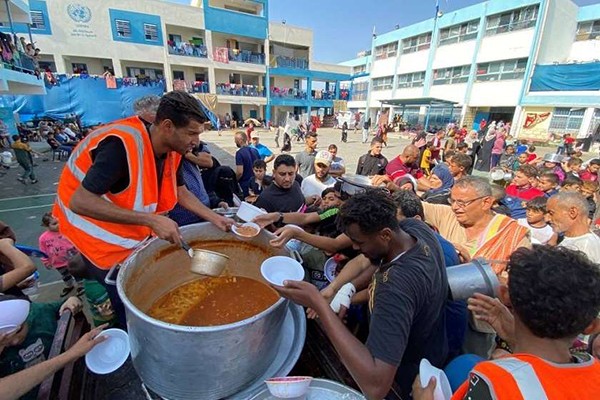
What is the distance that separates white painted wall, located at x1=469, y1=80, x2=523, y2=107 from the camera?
73.1 feet

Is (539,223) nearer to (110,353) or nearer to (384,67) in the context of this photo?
(110,353)

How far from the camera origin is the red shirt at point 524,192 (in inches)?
176

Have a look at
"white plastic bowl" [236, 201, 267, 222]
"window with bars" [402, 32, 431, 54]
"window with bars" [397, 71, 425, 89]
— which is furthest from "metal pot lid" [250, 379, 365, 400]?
"window with bars" [402, 32, 431, 54]

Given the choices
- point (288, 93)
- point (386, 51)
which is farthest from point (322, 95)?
point (386, 51)

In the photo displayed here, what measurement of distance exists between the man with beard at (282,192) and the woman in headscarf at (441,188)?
1.92m

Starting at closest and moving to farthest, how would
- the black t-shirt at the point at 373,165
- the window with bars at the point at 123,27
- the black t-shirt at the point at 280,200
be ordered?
1. the black t-shirt at the point at 280,200
2. the black t-shirt at the point at 373,165
3. the window with bars at the point at 123,27

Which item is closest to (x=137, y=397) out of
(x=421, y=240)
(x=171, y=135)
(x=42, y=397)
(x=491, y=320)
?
(x=42, y=397)

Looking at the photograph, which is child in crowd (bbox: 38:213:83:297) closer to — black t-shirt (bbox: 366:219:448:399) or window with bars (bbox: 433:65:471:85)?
black t-shirt (bbox: 366:219:448:399)

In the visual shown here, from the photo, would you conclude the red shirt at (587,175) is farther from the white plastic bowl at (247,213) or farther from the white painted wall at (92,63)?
the white painted wall at (92,63)

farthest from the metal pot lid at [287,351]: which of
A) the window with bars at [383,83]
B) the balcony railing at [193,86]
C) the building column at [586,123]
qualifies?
the window with bars at [383,83]

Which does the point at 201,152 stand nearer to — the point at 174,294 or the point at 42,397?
the point at 174,294

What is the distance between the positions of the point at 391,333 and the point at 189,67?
29499 millimetres

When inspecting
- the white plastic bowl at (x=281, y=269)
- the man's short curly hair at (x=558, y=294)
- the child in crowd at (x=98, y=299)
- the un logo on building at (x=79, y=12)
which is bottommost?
the child in crowd at (x=98, y=299)

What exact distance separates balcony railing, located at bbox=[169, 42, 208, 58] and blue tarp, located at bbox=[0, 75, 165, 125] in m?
8.02
